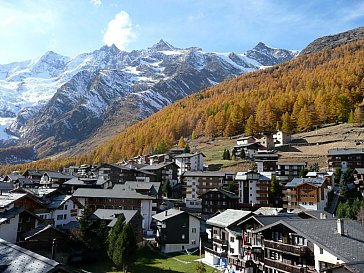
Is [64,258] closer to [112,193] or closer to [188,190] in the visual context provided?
[112,193]

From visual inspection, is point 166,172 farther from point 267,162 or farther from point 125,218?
point 125,218

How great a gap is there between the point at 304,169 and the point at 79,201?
159ft

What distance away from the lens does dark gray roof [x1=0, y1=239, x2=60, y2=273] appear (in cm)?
1078

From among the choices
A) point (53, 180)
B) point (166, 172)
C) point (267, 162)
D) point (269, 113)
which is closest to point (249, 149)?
point (267, 162)

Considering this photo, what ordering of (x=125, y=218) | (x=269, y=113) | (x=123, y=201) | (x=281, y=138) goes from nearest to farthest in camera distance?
(x=125, y=218) → (x=123, y=201) → (x=281, y=138) → (x=269, y=113)

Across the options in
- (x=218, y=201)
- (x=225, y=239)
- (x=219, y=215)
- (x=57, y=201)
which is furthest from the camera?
(x=218, y=201)

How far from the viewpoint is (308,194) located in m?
63.3

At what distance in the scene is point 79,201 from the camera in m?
64.8

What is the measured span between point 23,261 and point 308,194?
59141 mm

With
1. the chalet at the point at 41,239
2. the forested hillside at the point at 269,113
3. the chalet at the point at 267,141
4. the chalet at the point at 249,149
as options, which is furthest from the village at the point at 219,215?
the forested hillside at the point at 269,113

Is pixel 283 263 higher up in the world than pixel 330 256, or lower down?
lower down

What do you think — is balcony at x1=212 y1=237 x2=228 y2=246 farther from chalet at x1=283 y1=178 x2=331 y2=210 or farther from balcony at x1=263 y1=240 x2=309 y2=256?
chalet at x1=283 y1=178 x2=331 y2=210

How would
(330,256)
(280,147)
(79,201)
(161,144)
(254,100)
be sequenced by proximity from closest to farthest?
(330,256) < (79,201) < (280,147) < (161,144) < (254,100)

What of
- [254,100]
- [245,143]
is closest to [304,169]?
[245,143]
